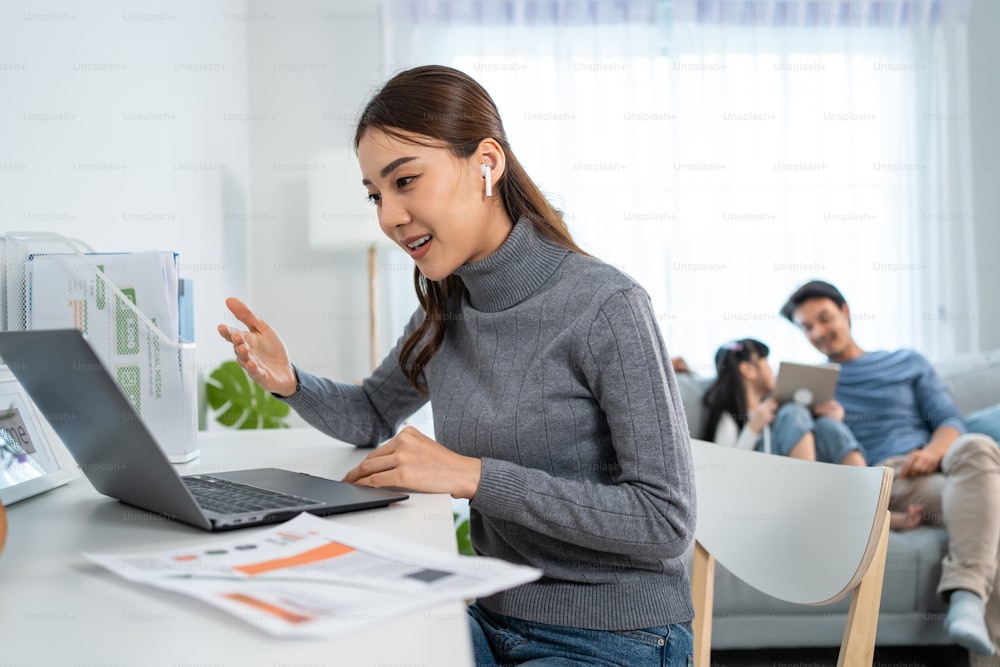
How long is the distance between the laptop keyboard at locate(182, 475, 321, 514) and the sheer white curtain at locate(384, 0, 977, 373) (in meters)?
2.70

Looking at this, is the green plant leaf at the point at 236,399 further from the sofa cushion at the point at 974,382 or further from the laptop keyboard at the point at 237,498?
the sofa cushion at the point at 974,382

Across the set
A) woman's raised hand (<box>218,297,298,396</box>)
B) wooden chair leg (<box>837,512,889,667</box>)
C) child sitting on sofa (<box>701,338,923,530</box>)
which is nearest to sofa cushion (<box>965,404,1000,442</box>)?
child sitting on sofa (<box>701,338,923,530</box>)

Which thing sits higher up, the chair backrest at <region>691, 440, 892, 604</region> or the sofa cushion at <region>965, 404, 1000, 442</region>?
the chair backrest at <region>691, 440, 892, 604</region>

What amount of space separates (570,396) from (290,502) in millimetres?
371

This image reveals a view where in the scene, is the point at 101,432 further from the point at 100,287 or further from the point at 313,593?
the point at 100,287

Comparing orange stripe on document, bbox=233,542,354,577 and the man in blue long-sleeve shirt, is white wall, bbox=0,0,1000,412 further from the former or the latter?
the man in blue long-sleeve shirt

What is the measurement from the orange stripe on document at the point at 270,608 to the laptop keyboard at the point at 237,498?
23cm

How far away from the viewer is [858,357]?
286 centimetres

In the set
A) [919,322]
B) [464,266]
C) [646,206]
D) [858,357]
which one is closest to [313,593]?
[464,266]

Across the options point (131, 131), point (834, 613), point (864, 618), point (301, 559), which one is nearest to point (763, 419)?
point (834, 613)

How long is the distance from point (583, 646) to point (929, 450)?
6.44ft

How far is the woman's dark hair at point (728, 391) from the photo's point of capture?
2.70 metres

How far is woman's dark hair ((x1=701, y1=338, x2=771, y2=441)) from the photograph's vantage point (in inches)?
106

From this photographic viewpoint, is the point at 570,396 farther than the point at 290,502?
Yes
